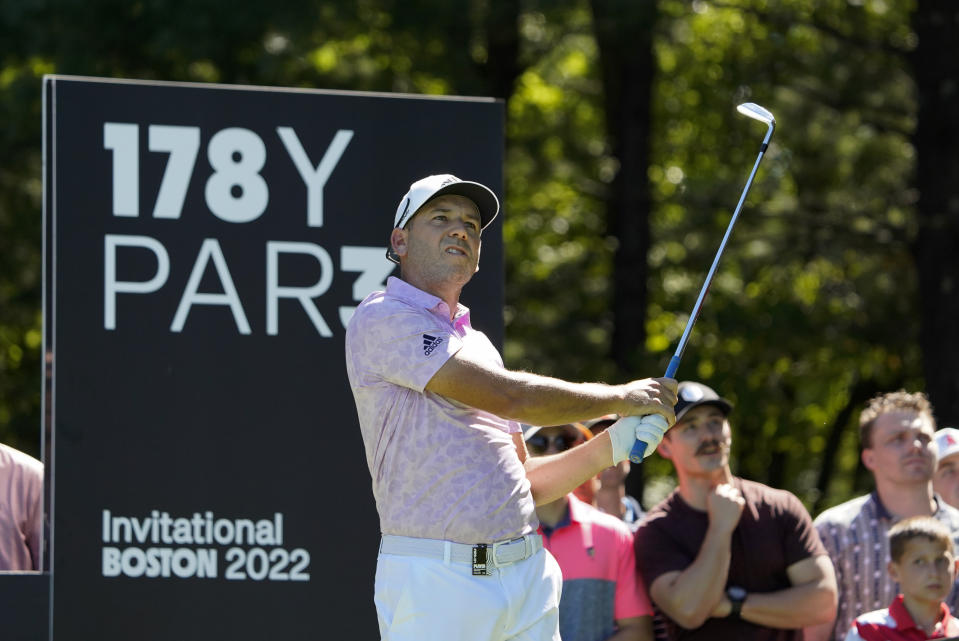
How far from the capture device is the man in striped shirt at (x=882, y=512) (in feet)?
19.3

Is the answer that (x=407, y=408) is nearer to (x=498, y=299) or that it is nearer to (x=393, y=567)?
(x=393, y=567)

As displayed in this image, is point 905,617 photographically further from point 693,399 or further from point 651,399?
point 651,399

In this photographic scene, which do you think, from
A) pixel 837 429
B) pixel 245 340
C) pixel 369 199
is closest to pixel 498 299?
pixel 369 199

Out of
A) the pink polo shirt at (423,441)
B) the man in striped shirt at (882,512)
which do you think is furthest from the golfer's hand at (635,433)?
the man in striped shirt at (882,512)

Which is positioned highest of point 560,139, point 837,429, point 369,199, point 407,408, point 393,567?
point 560,139

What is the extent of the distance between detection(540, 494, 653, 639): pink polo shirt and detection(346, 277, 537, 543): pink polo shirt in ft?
5.56

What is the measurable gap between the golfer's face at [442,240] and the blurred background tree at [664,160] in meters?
8.33

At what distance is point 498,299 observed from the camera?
17.1 ft

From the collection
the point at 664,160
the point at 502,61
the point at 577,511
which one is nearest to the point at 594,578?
the point at 577,511

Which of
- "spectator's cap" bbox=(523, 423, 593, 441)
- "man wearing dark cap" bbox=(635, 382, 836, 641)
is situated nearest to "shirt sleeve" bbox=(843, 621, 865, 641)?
"man wearing dark cap" bbox=(635, 382, 836, 641)

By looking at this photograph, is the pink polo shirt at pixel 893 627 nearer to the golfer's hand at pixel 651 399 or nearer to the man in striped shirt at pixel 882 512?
the man in striped shirt at pixel 882 512

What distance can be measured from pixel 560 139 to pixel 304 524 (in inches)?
511

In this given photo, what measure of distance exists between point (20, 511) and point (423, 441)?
223cm

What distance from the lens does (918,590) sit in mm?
5348
